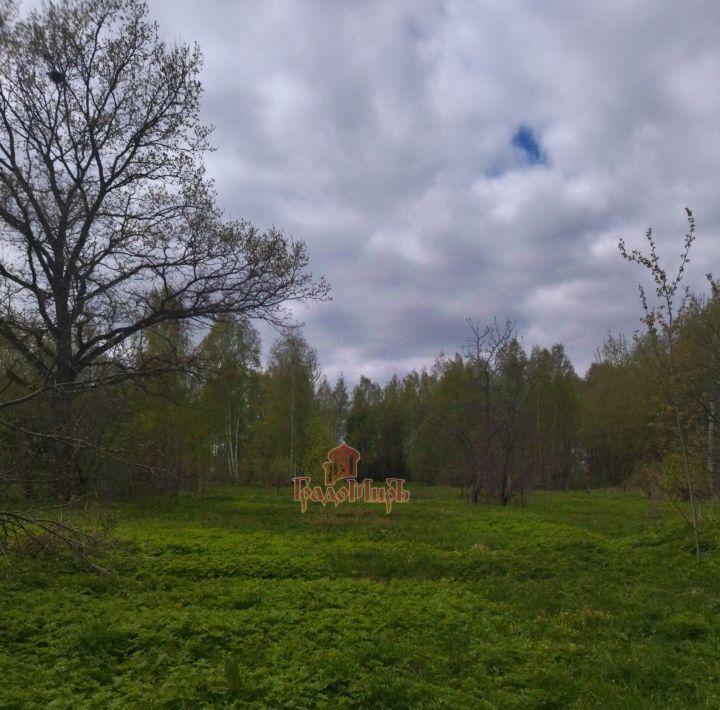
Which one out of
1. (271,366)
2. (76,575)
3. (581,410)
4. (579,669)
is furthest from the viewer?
(271,366)

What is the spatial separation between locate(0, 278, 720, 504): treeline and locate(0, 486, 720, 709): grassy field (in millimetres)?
1400

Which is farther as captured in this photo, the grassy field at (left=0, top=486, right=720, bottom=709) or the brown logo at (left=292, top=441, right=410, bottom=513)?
the brown logo at (left=292, top=441, right=410, bottom=513)

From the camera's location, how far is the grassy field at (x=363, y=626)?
394 cm

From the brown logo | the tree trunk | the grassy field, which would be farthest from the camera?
the brown logo

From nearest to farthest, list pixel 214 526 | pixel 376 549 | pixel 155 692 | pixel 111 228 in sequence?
pixel 155 692 → pixel 376 549 → pixel 214 526 → pixel 111 228

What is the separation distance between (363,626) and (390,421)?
40.2m

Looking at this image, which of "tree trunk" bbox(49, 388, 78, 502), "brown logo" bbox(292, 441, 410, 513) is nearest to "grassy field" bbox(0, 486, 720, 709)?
"tree trunk" bbox(49, 388, 78, 502)

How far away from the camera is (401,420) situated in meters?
45.5

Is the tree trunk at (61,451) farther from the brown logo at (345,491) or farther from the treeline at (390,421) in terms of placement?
the brown logo at (345,491)

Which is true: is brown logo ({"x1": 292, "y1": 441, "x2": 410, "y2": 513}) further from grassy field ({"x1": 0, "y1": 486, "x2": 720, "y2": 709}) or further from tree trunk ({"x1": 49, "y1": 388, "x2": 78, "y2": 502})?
tree trunk ({"x1": 49, "y1": 388, "x2": 78, "y2": 502})

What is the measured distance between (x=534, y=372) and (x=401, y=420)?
407 inches

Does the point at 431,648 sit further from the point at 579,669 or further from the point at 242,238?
the point at 242,238

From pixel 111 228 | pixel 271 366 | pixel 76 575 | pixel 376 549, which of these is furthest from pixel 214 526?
pixel 271 366

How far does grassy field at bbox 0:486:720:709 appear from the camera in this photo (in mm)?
3936
